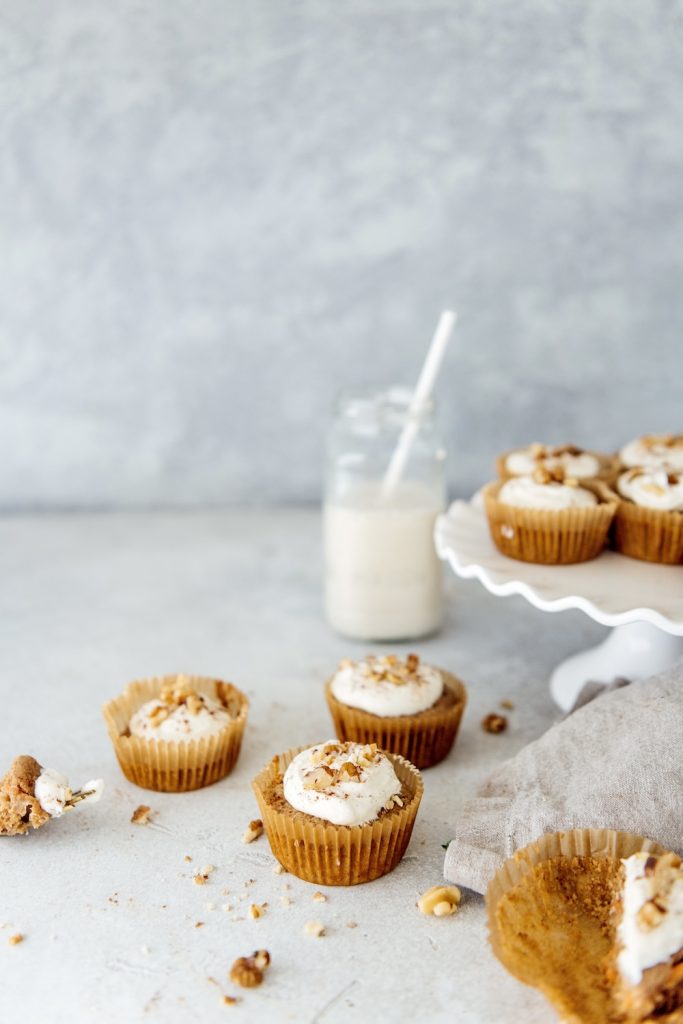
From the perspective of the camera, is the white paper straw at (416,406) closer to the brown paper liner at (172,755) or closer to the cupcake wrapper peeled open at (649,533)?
the cupcake wrapper peeled open at (649,533)

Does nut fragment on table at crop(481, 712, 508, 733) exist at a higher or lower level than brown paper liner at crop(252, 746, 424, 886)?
lower

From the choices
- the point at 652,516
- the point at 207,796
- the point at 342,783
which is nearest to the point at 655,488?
the point at 652,516

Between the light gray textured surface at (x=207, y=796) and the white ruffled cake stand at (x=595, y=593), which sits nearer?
the light gray textured surface at (x=207, y=796)

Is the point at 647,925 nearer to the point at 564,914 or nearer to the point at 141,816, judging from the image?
the point at 564,914

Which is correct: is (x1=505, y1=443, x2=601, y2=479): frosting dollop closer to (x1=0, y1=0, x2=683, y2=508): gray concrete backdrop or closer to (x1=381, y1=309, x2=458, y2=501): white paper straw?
(x1=381, y1=309, x2=458, y2=501): white paper straw

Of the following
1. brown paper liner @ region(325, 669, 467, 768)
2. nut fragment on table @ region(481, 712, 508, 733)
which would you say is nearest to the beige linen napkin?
brown paper liner @ region(325, 669, 467, 768)

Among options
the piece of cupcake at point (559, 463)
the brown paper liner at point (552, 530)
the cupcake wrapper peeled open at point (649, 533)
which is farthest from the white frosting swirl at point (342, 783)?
the piece of cupcake at point (559, 463)

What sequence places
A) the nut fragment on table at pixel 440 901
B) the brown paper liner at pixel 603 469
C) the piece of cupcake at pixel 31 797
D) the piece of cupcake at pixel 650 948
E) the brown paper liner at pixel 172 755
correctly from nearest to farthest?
the piece of cupcake at pixel 650 948
the nut fragment on table at pixel 440 901
the piece of cupcake at pixel 31 797
the brown paper liner at pixel 172 755
the brown paper liner at pixel 603 469
